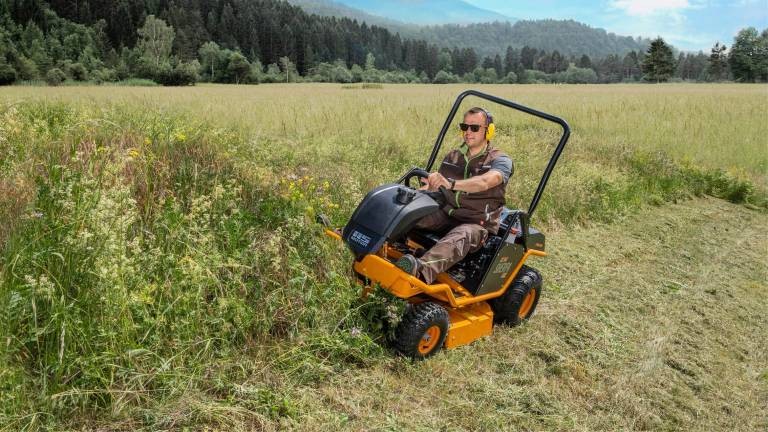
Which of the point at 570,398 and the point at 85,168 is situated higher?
the point at 85,168

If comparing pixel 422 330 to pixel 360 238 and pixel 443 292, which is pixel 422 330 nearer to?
pixel 443 292

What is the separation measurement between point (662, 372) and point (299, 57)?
7875cm

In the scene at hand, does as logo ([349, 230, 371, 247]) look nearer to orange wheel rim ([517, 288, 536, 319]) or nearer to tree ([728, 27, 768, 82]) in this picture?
orange wheel rim ([517, 288, 536, 319])

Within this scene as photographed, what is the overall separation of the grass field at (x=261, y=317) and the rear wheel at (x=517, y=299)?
0.46 feet

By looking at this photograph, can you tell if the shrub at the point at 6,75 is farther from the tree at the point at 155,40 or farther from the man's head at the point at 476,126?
the tree at the point at 155,40

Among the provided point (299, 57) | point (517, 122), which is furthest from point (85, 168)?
point (299, 57)

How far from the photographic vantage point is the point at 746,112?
20.1 metres

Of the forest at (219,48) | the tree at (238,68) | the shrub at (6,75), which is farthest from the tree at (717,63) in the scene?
the shrub at (6,75)

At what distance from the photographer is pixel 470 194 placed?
15.4ft

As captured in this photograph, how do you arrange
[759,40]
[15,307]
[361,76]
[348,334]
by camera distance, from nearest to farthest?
[15,307] < [348,334] < [361,76] < [759,40]

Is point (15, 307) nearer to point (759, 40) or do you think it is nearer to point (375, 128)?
point (375, 128)

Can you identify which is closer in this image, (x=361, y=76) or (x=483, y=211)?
(x=483, y=211)

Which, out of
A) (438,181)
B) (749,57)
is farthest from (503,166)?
(749,57)

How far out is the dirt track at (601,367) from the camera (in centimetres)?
377
